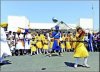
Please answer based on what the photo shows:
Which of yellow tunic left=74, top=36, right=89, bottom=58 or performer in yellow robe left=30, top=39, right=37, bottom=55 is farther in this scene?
performer in yellow robe left=30, top=39, right=37, bottom=55

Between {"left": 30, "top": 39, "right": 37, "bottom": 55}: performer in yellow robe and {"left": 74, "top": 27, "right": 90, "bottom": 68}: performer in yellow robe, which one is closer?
{"left": 74, "top": 27, "right": 90, "bottom": 68}: performer in yellow robe

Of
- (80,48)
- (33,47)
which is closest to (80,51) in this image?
(80,48)

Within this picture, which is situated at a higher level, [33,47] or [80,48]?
[80,48]

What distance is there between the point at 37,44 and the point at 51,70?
9.74 meters

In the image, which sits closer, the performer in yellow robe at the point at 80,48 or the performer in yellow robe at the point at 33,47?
the performer in yellow robe at the point at 80,48

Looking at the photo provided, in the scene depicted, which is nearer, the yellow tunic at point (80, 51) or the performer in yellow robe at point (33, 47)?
the yellow tunic at point (80, 51)

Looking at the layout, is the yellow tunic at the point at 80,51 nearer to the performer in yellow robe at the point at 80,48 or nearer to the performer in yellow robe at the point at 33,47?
the performer in yellow robe at the point at 80,48

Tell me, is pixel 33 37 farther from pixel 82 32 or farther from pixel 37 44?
pixel 82 32

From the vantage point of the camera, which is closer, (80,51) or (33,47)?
(80,51)

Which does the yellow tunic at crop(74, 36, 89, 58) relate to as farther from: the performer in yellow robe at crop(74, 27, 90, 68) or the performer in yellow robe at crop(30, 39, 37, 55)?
the performer in yellow robe at crop(30, 39, 37, 55)

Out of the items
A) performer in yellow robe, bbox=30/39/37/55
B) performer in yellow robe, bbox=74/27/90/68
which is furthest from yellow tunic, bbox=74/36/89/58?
performer in yellow robe, bbox=30/39/37/55

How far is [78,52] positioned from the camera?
1416 cm

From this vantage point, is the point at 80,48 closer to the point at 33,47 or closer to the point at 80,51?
the point at 80,51

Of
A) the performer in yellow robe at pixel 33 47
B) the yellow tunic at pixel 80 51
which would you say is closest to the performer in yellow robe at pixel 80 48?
the yellow tunic at pixel 80 51
